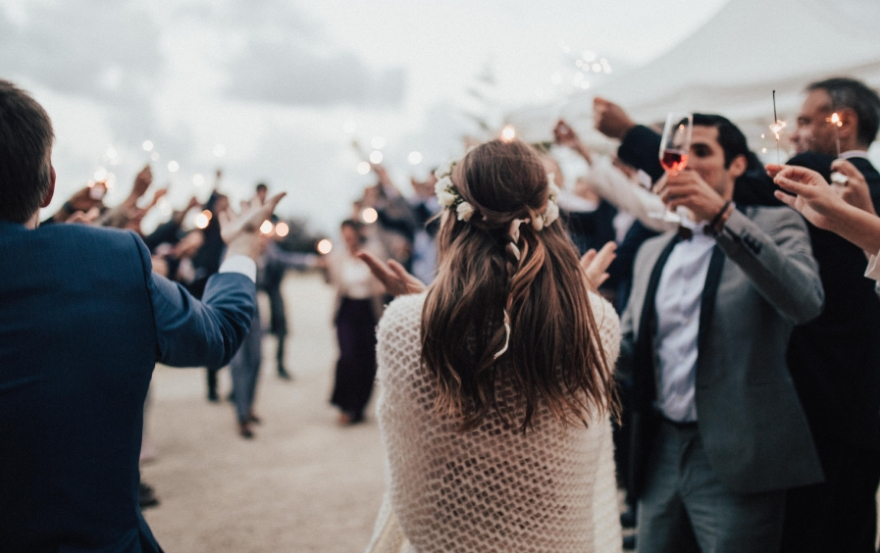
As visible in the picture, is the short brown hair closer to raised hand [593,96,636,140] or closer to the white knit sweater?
the white knit sweater

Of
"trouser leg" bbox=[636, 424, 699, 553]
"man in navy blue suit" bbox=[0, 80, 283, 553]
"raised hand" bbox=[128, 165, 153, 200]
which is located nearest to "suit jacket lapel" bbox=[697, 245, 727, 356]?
"trouser leg" bbox=[636, 424, 699, 553]

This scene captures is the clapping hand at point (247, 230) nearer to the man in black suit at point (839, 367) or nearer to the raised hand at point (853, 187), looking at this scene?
the man in black suit at point (839, 367)

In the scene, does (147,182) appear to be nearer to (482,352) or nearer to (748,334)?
(482,352)

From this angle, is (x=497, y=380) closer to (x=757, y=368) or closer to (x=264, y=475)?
(x=757, y=368)

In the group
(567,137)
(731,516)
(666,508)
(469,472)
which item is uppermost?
(567,137)

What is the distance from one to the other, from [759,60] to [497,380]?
3.76 metres

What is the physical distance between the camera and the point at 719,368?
6.94 feet

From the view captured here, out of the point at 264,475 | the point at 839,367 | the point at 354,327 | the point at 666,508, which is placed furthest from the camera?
the point at 354,327

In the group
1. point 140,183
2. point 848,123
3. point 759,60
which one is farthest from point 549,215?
point 759,60

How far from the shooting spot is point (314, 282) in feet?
102

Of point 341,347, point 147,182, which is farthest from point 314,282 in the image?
point 147,182

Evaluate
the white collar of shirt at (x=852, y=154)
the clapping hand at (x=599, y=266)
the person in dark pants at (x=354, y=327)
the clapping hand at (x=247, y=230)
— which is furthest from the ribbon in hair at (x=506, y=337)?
the person in dark pants at (x=354, y=327)

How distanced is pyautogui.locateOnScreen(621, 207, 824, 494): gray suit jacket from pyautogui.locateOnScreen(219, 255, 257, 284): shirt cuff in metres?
1.51

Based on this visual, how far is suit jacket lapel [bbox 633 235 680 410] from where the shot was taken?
7.72ft
